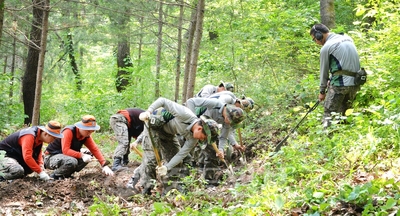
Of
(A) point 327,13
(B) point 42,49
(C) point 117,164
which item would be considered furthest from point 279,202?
(B) point 42,49

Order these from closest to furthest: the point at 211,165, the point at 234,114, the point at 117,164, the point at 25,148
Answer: the point at 25,148
the point at 234,114
the point at 211,165
the point at 117,164

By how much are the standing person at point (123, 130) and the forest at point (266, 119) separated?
1.39 feet

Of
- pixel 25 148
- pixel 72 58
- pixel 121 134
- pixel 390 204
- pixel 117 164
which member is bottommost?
pixel 117 164

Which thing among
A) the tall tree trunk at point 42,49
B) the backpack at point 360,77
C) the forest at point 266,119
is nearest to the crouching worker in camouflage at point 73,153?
the forest at point 266,119

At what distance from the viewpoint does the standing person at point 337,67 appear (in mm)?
6816

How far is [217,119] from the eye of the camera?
8336mm

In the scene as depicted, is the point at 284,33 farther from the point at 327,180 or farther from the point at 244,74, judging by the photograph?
the point at 327,180

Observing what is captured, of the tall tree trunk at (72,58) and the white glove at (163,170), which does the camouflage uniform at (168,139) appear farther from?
the tall tree trunk at (72,58)

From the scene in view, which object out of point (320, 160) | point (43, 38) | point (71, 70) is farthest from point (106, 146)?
point (71, 70)

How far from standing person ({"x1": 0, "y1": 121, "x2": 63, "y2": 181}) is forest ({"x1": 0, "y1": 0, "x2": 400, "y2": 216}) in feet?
0.66

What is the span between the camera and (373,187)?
392 centimetres

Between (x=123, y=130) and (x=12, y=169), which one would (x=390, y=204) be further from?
(x=123, y=130)

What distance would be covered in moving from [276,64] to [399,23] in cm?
421

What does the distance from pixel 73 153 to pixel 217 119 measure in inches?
113
